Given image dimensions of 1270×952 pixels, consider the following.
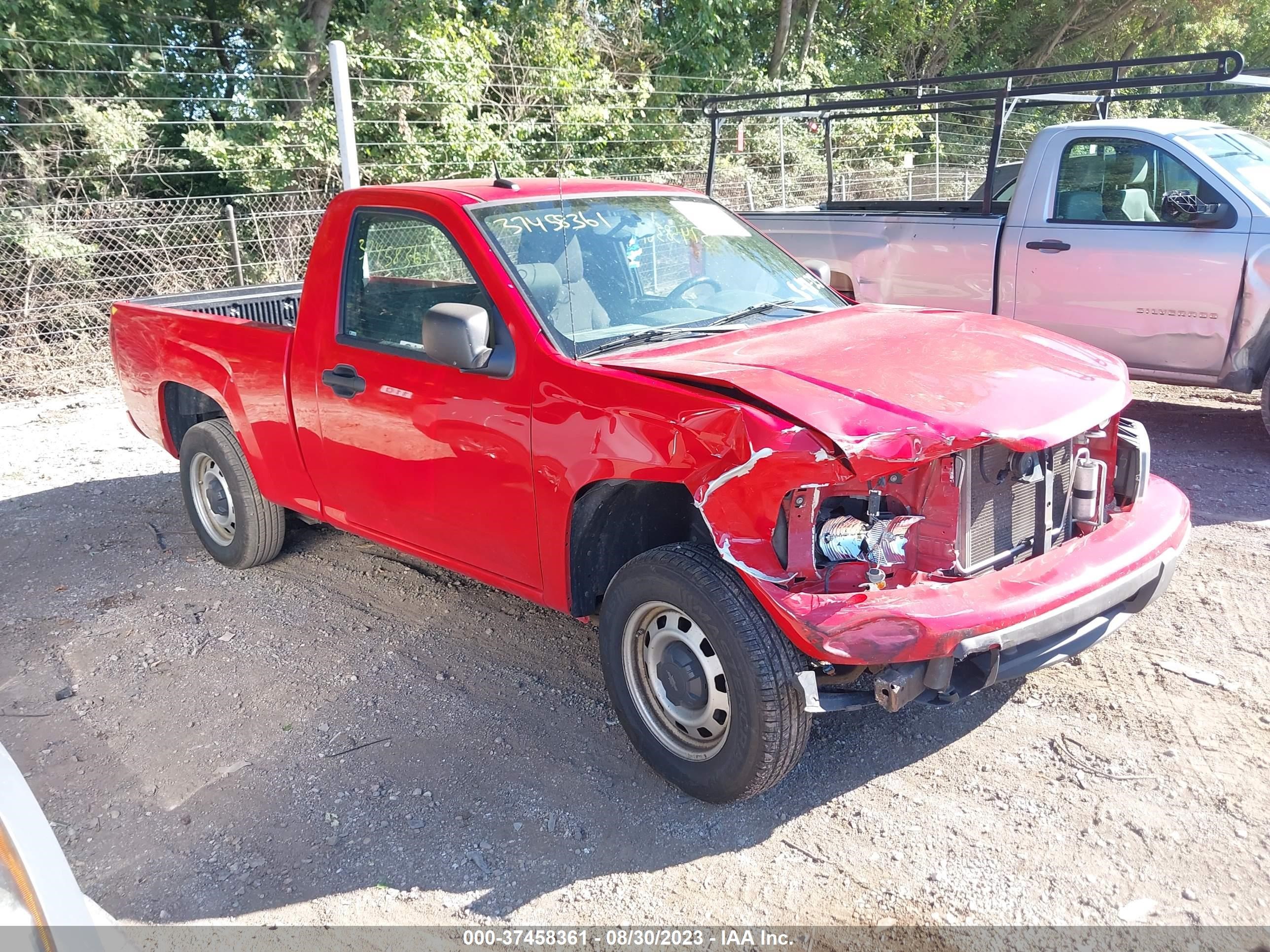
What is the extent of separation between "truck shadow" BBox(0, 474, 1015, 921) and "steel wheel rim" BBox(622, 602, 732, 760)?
22cm

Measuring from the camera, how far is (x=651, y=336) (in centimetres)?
384

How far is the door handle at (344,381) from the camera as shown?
433 cm

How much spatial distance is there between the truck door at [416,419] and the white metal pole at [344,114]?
467cm

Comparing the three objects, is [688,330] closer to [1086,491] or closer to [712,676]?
[712,676]

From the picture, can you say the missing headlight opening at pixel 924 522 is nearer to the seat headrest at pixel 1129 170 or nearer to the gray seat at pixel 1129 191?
the gray seat at pixel 1129 191

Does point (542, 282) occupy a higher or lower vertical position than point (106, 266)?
higher

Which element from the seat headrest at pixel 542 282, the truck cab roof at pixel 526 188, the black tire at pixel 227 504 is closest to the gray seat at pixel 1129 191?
the truck cab roof at pixel 526 188

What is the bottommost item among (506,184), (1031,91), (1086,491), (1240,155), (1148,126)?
(1086,491)

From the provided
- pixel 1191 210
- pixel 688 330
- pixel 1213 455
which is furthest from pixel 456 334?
pixel 1213 455

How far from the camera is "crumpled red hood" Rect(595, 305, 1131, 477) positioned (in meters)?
2.96

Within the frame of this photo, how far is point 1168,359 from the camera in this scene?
6.64m

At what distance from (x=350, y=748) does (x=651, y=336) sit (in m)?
1.91

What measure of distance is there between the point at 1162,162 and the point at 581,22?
1181 centimetres

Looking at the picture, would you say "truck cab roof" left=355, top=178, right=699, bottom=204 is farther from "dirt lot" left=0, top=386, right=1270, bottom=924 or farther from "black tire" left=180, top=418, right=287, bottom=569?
"dirt lot" left=0, top=386, right=1270, bottom=924
